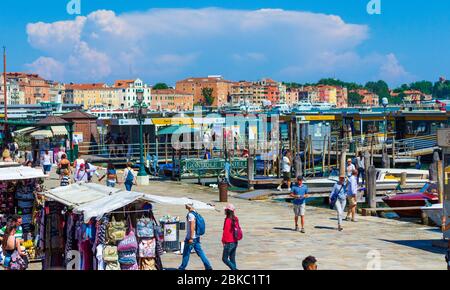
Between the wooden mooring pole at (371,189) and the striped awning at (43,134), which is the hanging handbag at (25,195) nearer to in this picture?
the wooden mooring pole at (371,189)

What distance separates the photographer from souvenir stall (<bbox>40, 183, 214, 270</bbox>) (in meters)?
12.5

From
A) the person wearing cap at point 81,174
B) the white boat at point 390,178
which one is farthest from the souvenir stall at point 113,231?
the white boat at point 390,178

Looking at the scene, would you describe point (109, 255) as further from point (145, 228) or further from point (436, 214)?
point (436, 214)

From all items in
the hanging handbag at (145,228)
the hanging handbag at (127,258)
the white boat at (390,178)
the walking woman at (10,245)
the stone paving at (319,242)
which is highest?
the hanging handbag at (145,228)

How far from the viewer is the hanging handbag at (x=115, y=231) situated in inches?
493

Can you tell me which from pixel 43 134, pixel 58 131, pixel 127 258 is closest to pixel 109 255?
pixel 127 258

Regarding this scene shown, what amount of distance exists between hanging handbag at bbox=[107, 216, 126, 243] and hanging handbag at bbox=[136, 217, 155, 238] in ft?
0.84

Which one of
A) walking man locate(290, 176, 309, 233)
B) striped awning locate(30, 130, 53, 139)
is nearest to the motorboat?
walking man locate(290, 176, 309, 233)

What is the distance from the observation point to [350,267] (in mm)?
14508

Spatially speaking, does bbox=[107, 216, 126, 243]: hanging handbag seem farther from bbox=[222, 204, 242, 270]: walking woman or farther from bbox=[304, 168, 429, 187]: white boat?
bbox=[304, 168, 429, 187]: white boat

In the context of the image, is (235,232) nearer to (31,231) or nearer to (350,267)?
(350,267)

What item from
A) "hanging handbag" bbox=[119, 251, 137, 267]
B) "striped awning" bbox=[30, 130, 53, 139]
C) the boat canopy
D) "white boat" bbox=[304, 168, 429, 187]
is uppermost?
"striped awning" bbox=[30, 130, 53, 139]
